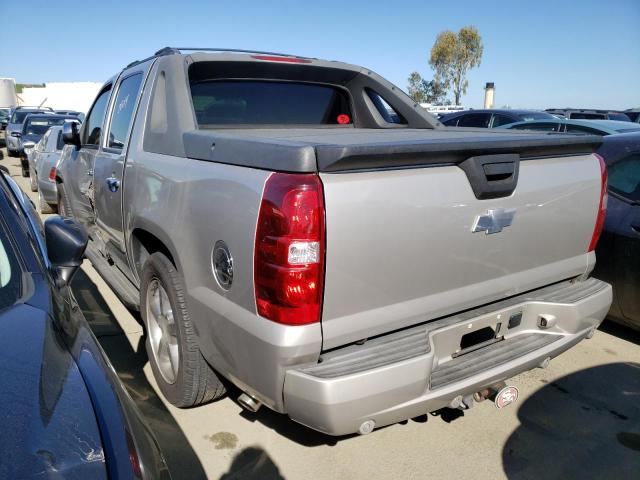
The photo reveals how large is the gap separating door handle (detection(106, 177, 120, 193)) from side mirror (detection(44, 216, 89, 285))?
121cm

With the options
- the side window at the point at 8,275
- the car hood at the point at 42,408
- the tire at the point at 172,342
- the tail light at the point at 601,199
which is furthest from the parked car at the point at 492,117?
the car hood at the point at 42,408

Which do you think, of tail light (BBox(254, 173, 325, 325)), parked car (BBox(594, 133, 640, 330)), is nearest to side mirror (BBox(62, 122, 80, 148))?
tail light (BBox(254, 173, 325, 325))

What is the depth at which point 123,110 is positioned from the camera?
373 cm

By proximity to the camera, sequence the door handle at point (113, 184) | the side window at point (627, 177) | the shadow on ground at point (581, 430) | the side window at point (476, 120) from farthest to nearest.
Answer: the side window at point (476, 120), the side window at point (627, 177), the door handle at point (113, 184), the shadow on ground at point (581, 430)

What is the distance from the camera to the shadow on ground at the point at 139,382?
2.55 meters

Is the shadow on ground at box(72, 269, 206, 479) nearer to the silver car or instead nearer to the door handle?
the door handle

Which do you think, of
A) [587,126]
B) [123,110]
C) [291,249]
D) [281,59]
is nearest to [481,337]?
[291,249]

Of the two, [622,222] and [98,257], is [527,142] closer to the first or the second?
[622,222]

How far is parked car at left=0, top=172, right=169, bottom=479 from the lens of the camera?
1.23 meters

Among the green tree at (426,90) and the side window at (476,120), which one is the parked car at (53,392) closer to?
the side window at (476,120)

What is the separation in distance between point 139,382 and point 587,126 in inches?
312

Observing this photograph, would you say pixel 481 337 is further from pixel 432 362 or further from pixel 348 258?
pixel 348 258

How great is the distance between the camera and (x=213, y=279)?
7.35 ft

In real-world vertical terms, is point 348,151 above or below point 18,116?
above
